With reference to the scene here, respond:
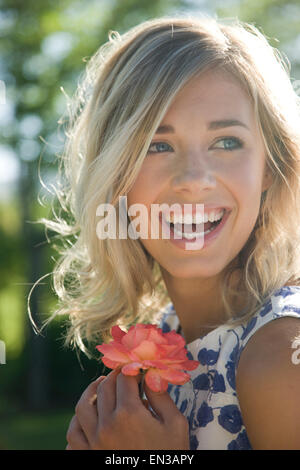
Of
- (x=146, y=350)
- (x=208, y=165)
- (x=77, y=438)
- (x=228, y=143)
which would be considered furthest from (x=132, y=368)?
(x=228, y=143)

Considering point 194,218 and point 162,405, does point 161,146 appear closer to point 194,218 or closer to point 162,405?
point 194,218

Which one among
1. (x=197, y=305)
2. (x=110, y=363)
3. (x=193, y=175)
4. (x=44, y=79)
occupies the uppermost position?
(x=44, y=79)

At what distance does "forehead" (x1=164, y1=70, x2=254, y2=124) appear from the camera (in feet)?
6.73

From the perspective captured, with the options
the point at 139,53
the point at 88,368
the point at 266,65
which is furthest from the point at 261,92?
the point at 88,368

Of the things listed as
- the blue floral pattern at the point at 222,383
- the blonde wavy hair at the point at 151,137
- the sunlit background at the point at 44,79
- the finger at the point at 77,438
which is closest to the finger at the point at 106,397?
the finger at the point at 77,438

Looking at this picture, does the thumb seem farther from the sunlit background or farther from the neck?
the sunlit background

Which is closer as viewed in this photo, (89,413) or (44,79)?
(89,413)

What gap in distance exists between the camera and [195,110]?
2.05m

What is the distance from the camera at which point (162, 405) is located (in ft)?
5.73

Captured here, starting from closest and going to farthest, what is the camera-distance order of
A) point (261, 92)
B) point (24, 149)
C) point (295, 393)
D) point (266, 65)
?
point (295, 393)
point (261, 92)
point (266, 65)
point (24, 149)

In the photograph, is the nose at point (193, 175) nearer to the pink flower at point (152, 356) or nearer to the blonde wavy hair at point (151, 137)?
the blonde wavy hair at point (151, 137)

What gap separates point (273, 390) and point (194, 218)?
75 centimetres
